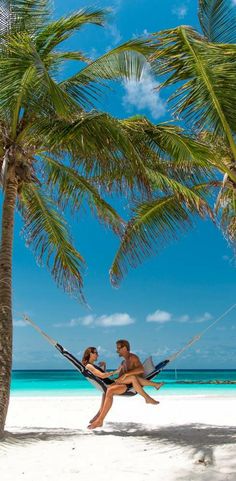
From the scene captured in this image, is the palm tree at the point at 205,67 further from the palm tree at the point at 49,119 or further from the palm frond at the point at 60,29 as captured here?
the palm frond at the point at 60,29

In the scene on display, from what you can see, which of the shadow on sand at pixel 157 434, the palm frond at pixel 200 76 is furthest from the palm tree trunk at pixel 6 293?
the palm frond at pixel 200 76

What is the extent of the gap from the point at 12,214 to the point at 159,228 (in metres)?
1.78

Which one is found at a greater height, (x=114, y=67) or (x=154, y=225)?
(x=114, y=67)

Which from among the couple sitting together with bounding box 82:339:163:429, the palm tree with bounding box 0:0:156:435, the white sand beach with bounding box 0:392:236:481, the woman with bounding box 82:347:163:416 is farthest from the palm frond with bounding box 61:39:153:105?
the white sand beach with bounding box 0:392:236:481

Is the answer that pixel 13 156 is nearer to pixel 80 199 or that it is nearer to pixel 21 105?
pixel 21 105

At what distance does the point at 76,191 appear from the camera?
6312mm

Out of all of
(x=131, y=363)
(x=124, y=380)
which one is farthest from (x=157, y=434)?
(x=131, y=363)

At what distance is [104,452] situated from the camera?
439cm

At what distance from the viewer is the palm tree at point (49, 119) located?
15.7ft

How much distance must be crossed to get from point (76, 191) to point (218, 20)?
2.31 meters

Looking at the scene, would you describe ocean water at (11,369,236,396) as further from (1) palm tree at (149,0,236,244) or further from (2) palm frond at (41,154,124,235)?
(1) palm tree at (149,0,236,244)

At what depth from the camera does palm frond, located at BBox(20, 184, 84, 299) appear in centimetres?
654

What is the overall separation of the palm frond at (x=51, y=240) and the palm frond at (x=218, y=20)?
2592 mm

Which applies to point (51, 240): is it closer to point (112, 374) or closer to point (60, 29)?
point (112, 374)
